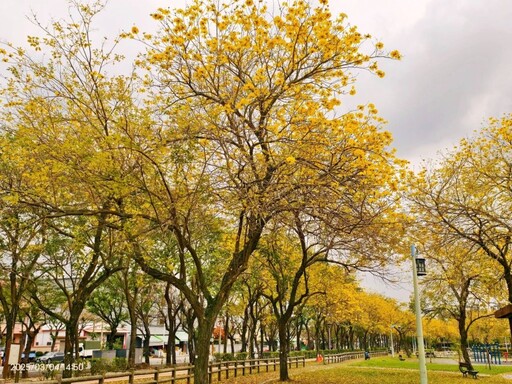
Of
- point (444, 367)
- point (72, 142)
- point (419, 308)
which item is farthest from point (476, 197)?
point (444, 367)

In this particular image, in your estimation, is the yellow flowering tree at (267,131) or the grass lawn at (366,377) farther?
the grass lawn at (366,377)

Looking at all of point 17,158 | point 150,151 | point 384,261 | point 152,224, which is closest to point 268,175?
point 150,151

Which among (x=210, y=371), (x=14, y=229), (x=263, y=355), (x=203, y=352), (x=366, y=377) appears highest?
(x=14, y=229)

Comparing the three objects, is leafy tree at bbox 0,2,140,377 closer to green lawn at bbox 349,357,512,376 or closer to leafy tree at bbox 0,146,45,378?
leafy tree at bbox 0,146,45,378

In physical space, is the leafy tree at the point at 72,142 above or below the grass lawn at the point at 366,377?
above

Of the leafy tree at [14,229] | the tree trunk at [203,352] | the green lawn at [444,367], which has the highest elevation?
the leafy tree at [14,229]

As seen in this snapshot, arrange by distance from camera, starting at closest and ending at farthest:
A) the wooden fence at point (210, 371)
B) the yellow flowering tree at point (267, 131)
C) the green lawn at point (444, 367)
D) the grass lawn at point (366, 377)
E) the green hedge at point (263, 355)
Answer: the yellow flowering tree at point (267, 131), the wooden fence at point (210, 371), the grass lawn at point (366, 377), the green hedge at point (263, 355), the green lawn at point (444, 367)

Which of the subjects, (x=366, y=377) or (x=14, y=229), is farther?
(x=366, y=377)

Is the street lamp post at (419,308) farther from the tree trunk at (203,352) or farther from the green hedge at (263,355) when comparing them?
the green hedge at (263,355)

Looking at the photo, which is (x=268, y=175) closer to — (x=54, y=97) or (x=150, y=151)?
(x=150, y=151)

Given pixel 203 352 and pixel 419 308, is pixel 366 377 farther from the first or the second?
pixel 203 352

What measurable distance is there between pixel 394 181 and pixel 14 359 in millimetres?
13869

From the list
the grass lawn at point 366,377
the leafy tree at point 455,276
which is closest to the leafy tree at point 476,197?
the leafy tree at point 455,276

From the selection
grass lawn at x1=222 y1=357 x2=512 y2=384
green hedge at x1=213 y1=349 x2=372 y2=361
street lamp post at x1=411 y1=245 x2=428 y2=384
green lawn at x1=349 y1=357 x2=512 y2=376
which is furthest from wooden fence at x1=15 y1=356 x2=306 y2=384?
street lamp post at x1=411 y1=245 x2=428 y2=384
